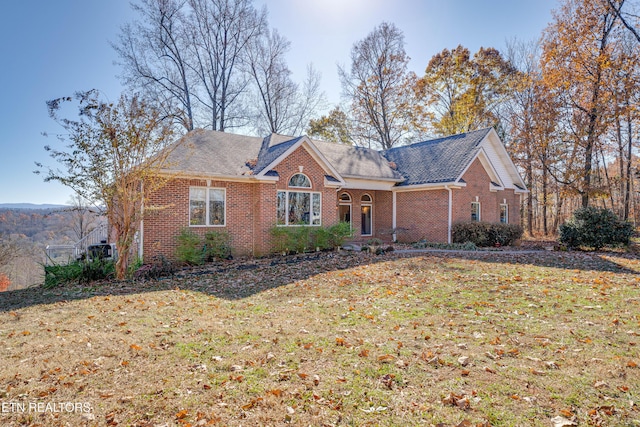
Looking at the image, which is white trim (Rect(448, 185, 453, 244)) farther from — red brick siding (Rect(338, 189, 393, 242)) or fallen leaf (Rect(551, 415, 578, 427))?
fallen leaf (Rect(551, 415, 578, 427))

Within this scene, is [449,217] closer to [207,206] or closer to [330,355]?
[207,206]

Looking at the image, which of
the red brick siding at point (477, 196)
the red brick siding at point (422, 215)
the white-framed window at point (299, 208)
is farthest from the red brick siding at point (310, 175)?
the red brick siding at point (477, 196)

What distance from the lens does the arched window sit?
14.9 meters

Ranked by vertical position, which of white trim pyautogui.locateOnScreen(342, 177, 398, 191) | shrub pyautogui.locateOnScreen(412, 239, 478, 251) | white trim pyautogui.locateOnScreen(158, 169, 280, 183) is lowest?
shrub pyautogui.locateOnScreen(412, 239, 478, 251)

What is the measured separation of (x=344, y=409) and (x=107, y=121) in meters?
9.80

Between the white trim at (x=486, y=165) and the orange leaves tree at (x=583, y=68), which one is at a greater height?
the orange leaves tree at (x=583, y=68)

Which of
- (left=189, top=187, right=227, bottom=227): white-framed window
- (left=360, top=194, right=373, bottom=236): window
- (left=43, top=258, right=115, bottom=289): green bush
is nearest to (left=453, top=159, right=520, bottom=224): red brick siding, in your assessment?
(left=360, top=194, right=373, bottom=236): window

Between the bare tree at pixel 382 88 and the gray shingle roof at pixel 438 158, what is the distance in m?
10.3

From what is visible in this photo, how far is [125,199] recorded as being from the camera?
988 cm

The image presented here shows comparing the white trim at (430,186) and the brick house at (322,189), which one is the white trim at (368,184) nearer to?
the brick house at (322,189)

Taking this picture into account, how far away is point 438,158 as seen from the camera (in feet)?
64.8

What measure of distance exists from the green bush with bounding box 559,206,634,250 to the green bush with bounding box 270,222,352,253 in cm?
1008

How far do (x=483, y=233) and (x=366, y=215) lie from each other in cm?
619

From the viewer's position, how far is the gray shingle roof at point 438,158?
708 inches
